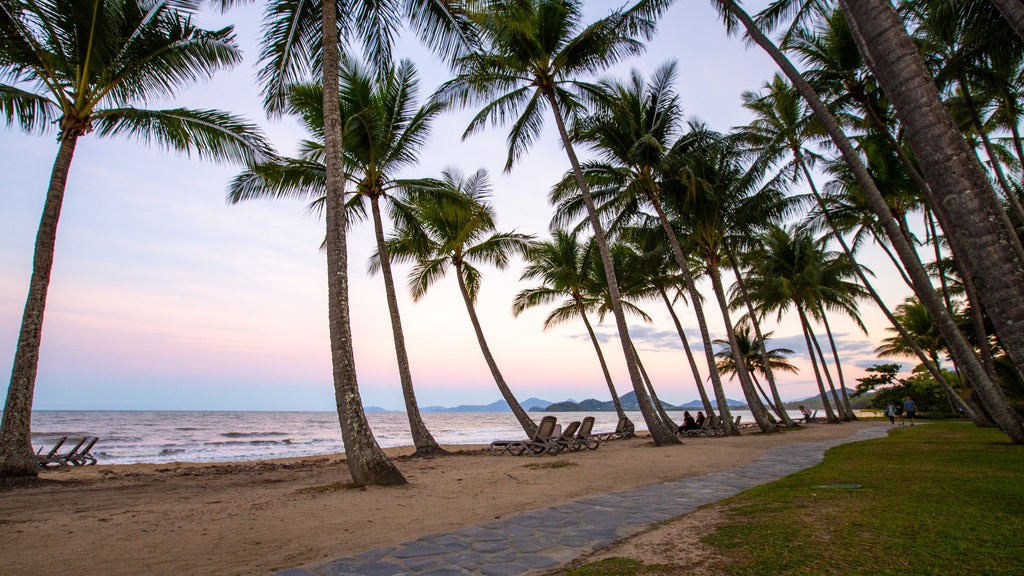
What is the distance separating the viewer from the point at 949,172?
2936mm

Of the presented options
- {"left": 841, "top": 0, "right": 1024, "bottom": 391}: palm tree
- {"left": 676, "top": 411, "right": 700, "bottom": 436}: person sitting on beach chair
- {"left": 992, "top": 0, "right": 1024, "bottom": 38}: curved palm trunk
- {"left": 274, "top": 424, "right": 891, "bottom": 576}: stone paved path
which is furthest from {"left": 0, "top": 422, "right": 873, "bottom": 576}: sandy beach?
{"left": 676, "top": 411, "right": 700, "bottom": 436}: person sitting on beach chair

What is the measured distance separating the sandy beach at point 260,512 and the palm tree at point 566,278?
12400mm

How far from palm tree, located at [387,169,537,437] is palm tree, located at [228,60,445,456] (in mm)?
1490

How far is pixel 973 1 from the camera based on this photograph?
915cm

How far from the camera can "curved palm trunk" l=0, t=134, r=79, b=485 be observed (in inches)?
302

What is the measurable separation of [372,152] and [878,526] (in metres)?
13.0

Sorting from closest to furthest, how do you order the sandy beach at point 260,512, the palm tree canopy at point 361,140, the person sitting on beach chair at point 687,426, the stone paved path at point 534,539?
1. the stone paved path at point 534,539
2. the sandy beach at point 260,512
3. the palm tree canopy at point 361,140
4. the person sitting on beach chair at point 687,426

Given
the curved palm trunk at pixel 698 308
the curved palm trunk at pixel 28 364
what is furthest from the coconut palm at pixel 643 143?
the curved palm trunk at pixel 28 364

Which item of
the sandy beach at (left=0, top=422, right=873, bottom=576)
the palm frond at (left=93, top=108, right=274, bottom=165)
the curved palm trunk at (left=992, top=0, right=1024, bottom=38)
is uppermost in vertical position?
the palm frond at (left=93, top=108, right=274, bottom=165)

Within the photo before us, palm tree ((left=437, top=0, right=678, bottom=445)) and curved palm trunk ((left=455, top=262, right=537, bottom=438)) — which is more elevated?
palm tree ((left=437, top=0, right=678, bottom=445))

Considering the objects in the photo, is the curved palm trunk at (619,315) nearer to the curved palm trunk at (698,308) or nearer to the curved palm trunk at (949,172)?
the curved palm trunk at (698,308)

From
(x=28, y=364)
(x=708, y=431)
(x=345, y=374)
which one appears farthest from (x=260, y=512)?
(x=708, y=431)

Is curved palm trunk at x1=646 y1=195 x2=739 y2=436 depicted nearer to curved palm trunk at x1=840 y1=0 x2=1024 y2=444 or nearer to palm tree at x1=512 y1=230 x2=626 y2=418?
palm tree at x1=512 y1=230 x2=626 y2=418

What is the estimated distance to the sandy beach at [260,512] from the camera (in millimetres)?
3818
